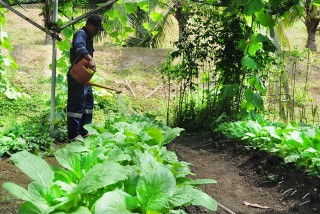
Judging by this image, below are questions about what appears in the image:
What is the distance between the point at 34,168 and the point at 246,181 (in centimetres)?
321

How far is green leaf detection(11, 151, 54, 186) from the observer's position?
8.80 ft

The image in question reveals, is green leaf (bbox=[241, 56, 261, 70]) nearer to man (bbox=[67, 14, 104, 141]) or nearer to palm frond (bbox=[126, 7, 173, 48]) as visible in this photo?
man (bbox=[67, 14, 104, 141])

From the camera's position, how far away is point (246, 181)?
5.40 m

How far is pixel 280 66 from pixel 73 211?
22.1 ft

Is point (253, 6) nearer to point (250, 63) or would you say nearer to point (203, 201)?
point (250, 63)

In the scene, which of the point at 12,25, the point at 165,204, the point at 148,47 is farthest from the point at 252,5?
the point at 12,25

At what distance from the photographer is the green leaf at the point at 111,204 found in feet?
7.54

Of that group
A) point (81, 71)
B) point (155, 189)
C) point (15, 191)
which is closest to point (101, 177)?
point (155, 189)

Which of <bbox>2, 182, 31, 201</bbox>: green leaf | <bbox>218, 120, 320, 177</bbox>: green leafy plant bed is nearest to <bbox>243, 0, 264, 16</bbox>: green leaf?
<bbox>218, 120, 320, 177</bbox>: green leafy plant bed

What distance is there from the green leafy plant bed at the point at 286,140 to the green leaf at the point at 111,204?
2.95 m

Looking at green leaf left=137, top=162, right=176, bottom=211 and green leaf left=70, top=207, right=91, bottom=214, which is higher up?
green leaf left=137, top=162, right=176, bottom=211

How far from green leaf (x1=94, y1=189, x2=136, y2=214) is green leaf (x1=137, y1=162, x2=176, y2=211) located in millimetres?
168

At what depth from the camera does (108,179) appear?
2539mm

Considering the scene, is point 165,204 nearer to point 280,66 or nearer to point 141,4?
point 141,4
